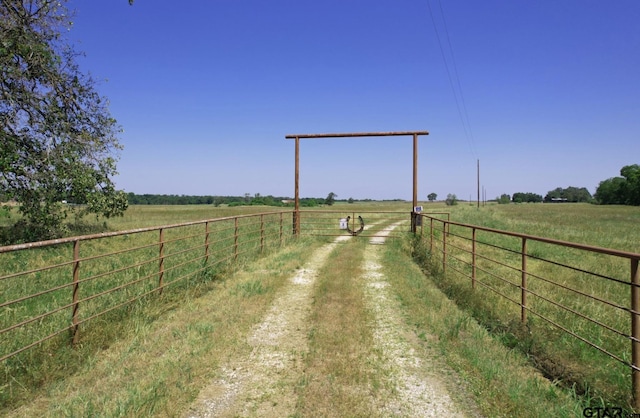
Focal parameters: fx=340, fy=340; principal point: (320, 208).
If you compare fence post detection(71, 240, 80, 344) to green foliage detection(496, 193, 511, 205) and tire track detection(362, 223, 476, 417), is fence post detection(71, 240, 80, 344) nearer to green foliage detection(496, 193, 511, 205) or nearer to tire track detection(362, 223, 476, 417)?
tire track detection(362, 223, 476, 417)

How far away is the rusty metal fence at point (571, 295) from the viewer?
3217 mm

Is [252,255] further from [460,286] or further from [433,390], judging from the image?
[433,390]

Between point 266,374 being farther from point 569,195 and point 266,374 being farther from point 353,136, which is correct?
point 569,195

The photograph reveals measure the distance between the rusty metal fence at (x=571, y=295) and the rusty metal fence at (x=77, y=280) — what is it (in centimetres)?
539

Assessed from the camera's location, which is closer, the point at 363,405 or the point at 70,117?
the point at 363,405

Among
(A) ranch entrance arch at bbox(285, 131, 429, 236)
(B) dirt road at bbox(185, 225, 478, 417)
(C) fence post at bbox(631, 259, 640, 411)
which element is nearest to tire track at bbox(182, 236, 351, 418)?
(B) dirt road at bbox(185, 225, 478, 417)

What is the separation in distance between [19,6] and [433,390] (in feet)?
51.2

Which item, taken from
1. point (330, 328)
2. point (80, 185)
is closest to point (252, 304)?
point (330, 328)

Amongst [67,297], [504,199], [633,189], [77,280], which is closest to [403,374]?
[77,280]

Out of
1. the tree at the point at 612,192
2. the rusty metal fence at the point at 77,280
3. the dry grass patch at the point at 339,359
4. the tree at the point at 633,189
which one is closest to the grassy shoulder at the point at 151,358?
the rusty metal fence at the point at 77,280

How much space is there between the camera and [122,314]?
4945 mm

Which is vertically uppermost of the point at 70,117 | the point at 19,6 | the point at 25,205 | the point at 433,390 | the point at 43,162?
the point at 19,6

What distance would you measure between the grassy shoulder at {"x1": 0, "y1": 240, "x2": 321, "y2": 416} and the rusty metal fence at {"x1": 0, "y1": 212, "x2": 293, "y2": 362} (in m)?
0.37

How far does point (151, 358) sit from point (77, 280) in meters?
1.42
